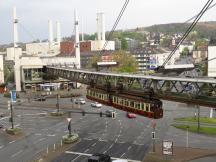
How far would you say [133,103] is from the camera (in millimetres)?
31969

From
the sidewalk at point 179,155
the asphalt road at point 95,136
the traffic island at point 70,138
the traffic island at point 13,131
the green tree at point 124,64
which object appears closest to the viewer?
the sidewalk at point 179,155

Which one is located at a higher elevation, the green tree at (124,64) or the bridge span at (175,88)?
the green tree at (124,64)

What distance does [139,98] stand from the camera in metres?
31.3

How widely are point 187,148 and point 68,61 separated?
74782 mm

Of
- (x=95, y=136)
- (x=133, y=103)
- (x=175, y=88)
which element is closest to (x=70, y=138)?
(x=95, y=136)

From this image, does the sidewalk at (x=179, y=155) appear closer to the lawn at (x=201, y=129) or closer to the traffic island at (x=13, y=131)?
the lawn at (x=201, y=129)

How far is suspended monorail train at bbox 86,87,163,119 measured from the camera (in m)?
29.9

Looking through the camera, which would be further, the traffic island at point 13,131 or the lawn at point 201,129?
the traffic island at point 13,131

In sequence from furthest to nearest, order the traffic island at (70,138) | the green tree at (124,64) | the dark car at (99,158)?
the green tree at (124,64) → the traffic island at (70,138) → the dark car at (99,158)

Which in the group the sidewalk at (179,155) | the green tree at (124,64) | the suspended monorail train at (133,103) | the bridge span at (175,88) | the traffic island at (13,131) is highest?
the green tree at (124,64)

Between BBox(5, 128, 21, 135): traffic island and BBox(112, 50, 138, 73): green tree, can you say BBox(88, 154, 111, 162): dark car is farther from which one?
BBox(112, 50, 138, 73): green tree

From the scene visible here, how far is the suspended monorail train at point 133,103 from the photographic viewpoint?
98.1ft

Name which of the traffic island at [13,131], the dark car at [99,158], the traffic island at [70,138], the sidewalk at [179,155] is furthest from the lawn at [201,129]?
the traffic island at [13,131]

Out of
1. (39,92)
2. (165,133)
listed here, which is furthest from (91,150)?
(39,92)
